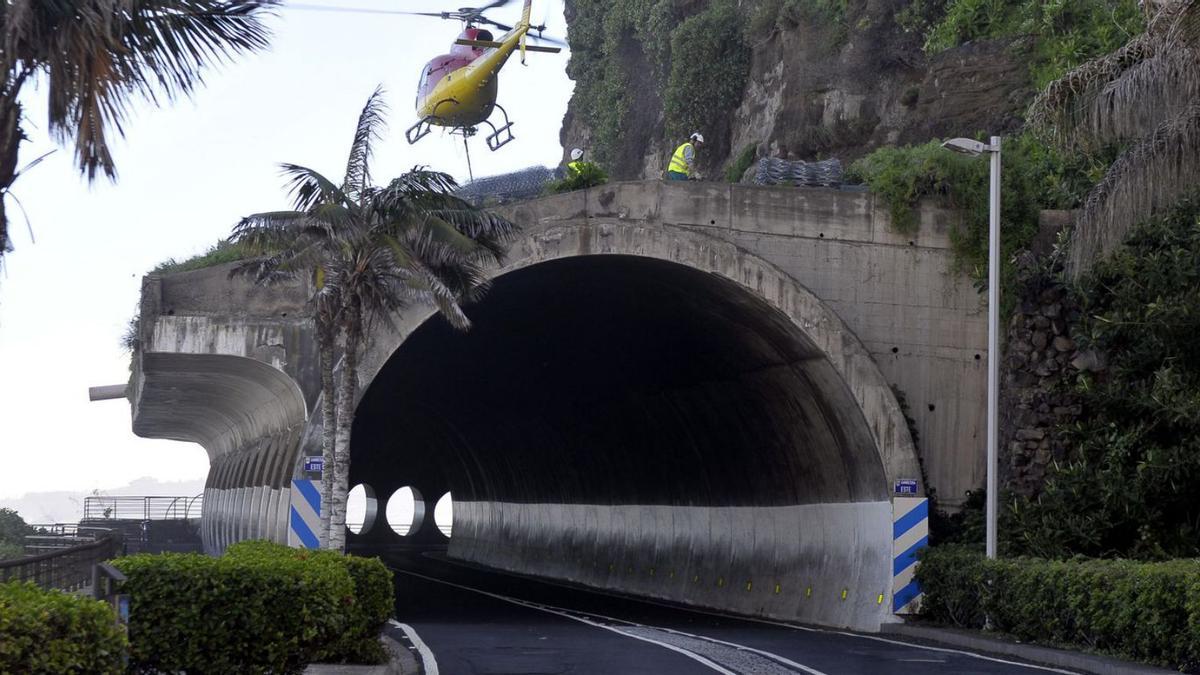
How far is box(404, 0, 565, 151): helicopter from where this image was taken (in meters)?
52.1

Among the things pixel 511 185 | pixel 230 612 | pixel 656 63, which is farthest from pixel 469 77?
pixel 230 612

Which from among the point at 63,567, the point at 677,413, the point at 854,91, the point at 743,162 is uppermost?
the point at 854,91

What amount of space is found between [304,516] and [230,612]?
12.4 metres

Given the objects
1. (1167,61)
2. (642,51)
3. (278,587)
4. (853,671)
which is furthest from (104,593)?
(642,51)

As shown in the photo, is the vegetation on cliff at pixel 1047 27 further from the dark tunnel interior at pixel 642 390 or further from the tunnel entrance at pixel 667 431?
the tunnel entrance at pixel 667 431

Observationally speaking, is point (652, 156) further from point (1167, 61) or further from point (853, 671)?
point (853, 671)

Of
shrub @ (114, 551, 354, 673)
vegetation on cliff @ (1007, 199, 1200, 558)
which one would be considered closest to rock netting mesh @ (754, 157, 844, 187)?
vegetation on cliff @ (1007, 199, 1200, 558)

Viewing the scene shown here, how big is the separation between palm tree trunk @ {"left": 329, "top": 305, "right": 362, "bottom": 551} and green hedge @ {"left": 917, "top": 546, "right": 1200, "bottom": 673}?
32.3ft

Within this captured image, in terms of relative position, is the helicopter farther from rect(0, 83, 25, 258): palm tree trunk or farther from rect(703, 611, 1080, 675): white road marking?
rect(0, 83, 25, 258): palm tree trunk

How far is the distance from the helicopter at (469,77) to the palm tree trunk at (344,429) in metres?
28.5

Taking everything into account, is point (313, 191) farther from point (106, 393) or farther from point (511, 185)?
point (106, 393)

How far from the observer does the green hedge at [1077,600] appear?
17.3 m

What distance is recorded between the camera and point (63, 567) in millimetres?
15062

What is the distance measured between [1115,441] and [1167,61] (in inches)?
292
